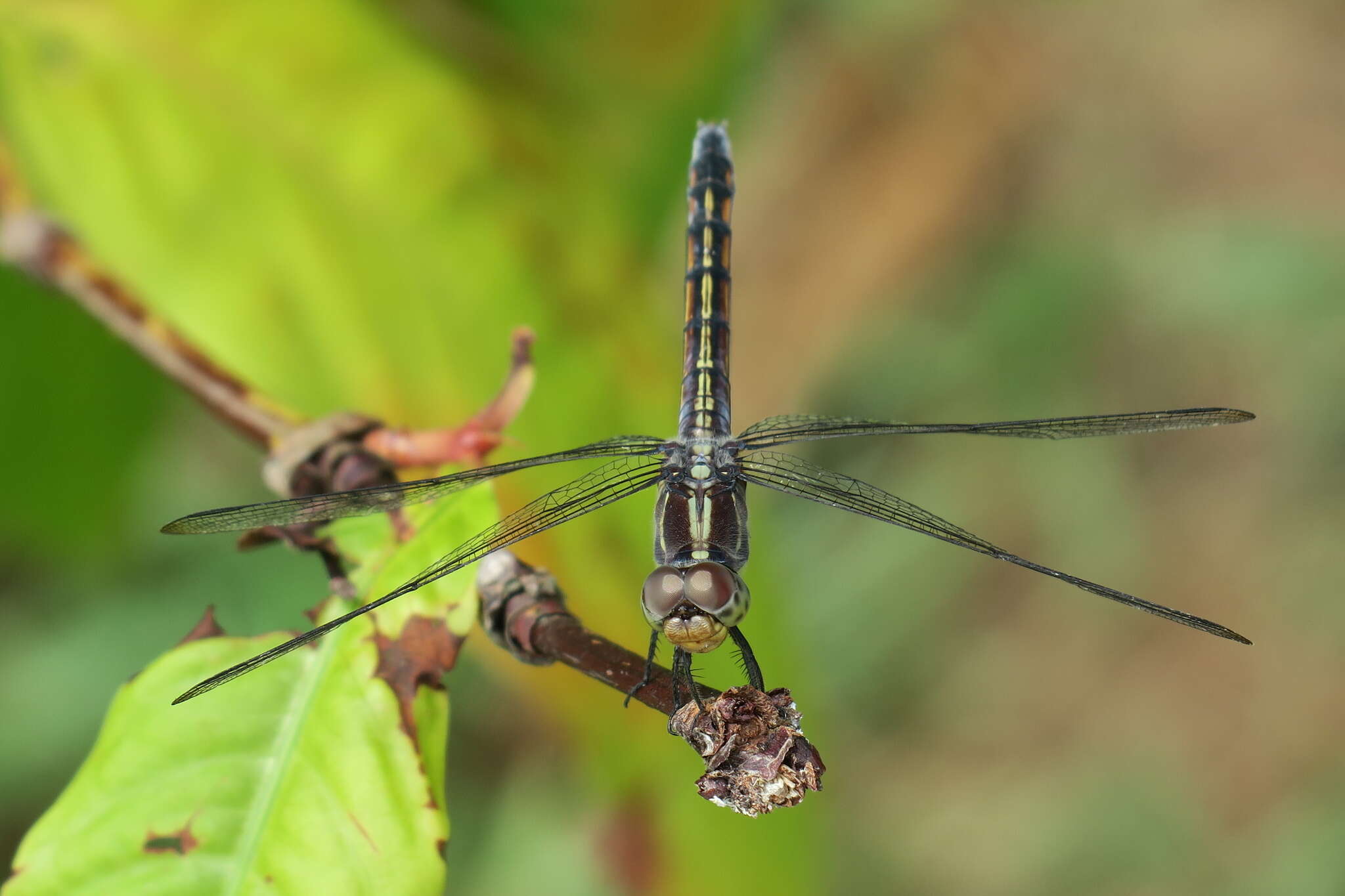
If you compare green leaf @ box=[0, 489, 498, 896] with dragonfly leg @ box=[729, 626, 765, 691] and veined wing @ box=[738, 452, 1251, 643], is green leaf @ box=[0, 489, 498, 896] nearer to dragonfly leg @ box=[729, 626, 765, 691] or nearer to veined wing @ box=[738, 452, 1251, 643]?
dragonfly leg @ box=[729, 626, 765, 691]

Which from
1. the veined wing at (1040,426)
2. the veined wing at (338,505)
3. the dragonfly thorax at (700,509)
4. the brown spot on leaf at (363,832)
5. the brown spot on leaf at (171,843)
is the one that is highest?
the veined wing at (1040,426)

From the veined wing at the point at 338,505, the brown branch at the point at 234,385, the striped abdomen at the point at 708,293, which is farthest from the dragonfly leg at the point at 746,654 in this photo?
the striped abdomen at the point at 708,293

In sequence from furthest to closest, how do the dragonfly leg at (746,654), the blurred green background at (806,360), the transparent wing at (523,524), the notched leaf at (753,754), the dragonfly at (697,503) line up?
the blurred green background at (806,360) < the dragonfly leg at (746,654) < the dragonfly at (697,503) < the transparent wing at (523,524) < the notched leaf at (753,754)

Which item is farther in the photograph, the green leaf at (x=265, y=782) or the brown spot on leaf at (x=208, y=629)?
the brown spot on leaf at (x=208, y=629)

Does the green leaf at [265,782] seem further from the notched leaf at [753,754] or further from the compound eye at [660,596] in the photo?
the notched leaf at [753,754]

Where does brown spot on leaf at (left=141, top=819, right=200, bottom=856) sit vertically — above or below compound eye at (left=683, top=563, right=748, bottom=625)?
below

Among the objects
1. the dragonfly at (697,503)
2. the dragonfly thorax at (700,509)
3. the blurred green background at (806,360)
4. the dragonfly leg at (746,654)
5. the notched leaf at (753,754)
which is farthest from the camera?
the blurred green background at (806,360)

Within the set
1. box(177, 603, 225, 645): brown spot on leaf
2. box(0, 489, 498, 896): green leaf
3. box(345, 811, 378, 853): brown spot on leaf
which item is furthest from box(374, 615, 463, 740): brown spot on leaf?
box(177, 603, 225, 645): brown spot on leaf

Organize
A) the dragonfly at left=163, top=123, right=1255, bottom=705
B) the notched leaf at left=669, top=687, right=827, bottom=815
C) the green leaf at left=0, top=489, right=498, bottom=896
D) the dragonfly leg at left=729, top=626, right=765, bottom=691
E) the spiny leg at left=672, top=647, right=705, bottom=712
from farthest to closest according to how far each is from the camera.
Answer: the dragonfly leg at left=729, top=626, right=765, bottom=691, the dragonfly at left=163, top=123, right=1255, bottom=705, the green leaf at left=0, top=489, right=498, bottom=896, the spiny leg at left=672, top=647, right=705, bottom=712, the notched leaf at left=669, top=687, right=827, bottom=815

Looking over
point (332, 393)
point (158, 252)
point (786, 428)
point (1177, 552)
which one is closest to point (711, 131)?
point (786, 428)
